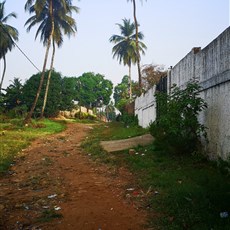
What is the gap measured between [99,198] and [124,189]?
2.22ft

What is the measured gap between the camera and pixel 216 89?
595cm

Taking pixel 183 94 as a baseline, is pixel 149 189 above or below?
below

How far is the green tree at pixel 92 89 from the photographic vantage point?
55.9m

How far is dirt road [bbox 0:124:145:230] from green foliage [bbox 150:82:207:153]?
146cm

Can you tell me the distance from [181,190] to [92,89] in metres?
53.4

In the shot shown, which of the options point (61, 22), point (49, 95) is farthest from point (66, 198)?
point (49, 95)

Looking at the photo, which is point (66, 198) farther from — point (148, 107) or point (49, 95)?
point (49, 95)

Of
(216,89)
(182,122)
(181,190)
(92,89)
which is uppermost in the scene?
(92,89)

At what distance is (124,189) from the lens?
5238 mm

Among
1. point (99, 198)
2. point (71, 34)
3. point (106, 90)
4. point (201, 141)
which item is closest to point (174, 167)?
point (201, 141)

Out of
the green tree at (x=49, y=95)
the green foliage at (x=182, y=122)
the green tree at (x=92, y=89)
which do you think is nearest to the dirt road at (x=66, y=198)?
the green foliage at (x=182, y=122)

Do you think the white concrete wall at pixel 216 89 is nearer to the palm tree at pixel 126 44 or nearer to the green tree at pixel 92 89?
the palm tree at pixel 126 44

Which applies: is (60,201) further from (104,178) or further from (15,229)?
(104,178)

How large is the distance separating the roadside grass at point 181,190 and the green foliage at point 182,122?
1.20 ft
